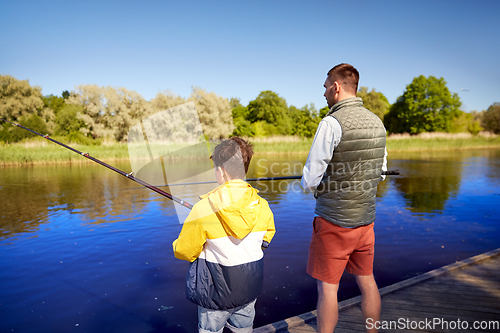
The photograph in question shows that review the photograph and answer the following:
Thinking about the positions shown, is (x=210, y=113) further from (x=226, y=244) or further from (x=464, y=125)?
(x=226, y=244)

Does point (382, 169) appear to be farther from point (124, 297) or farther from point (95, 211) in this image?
point (95, 211)

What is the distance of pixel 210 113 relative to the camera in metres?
39.7

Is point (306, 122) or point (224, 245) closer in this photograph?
point (224, 245)

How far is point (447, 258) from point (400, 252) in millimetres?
650

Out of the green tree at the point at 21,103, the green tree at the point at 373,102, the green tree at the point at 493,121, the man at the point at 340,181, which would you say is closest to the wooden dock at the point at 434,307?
the man at the point at 340,181

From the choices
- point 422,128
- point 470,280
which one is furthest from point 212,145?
point 422,128

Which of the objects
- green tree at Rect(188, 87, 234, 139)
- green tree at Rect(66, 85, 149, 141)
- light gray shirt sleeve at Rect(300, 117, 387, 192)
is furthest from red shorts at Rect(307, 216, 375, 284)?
green tree at Rect(188, 87, 234, 139)

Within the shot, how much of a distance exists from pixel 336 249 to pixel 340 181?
1.40ft

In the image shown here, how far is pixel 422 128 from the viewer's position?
149 ft

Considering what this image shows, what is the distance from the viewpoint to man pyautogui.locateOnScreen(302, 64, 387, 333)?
1.92 metres

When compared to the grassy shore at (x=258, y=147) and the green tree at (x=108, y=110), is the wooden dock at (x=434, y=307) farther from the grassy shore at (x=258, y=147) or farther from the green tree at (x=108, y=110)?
the green tree at (x=108, y=110)

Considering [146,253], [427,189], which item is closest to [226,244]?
[146,253]

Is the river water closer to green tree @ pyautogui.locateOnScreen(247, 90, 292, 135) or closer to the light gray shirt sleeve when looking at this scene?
A: the light gray shirt sleeve

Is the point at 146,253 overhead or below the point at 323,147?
below
